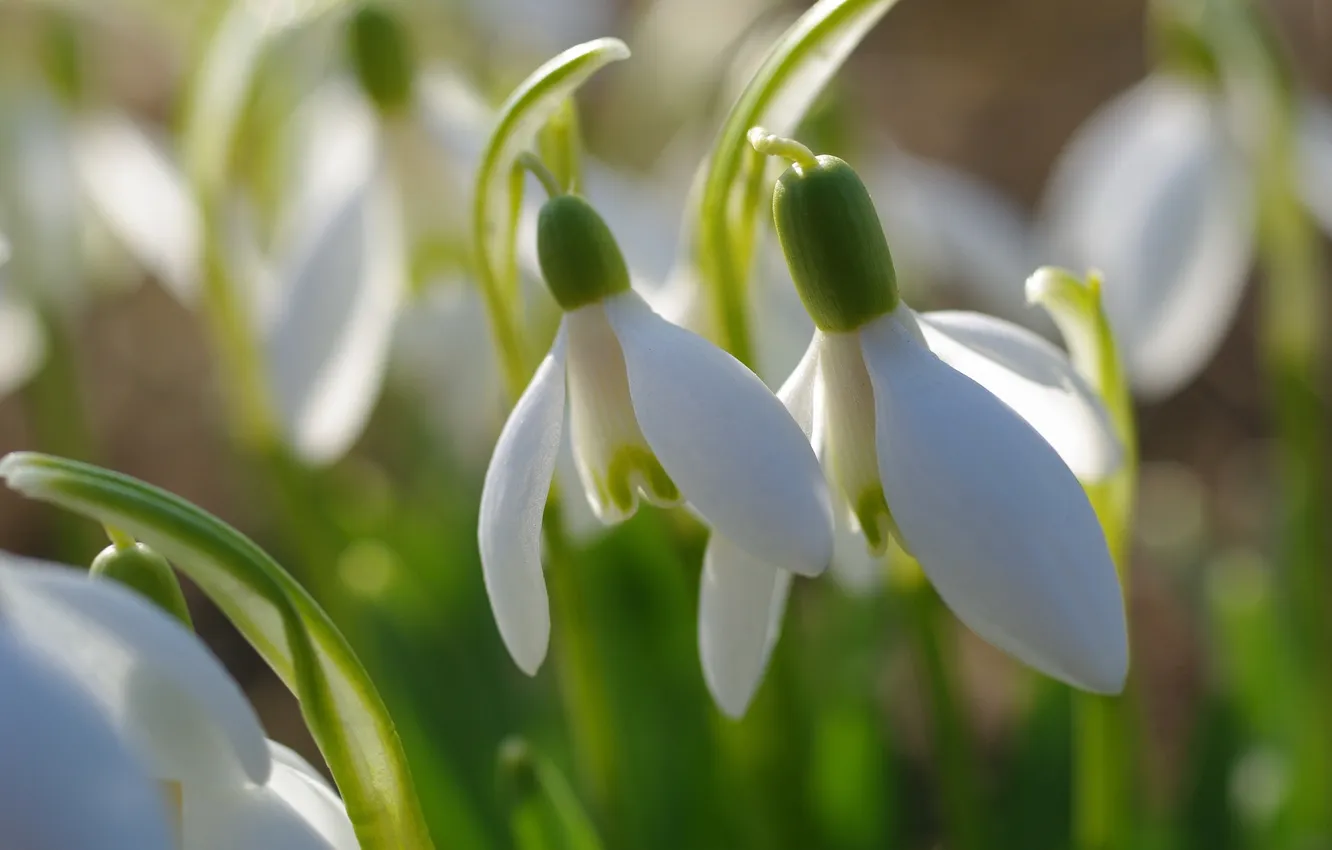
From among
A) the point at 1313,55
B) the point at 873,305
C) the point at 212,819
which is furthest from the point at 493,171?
the point at 1313,55

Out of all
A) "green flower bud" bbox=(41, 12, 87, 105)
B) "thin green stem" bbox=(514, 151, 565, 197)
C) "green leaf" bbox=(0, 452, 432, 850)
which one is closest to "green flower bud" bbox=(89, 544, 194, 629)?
"green leaf" bbox=(0, 452, 432, 850)

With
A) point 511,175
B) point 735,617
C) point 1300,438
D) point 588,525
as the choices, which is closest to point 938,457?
point 735,617

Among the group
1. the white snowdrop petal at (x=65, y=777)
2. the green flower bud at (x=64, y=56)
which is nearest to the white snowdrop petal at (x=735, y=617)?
the white snowdrop petal at (x=65, y=777)

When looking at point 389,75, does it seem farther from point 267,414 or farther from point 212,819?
point 212,819

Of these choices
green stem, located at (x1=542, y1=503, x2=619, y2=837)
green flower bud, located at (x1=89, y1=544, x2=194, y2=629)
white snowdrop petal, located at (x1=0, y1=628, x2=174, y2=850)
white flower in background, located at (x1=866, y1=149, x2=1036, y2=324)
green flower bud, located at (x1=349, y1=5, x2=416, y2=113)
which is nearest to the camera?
white snowdrop petal, located at (x1=0, y1=628, x2=174, y2=850)

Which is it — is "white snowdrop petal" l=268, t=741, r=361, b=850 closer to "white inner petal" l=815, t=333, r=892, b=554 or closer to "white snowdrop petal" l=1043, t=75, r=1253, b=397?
"white inner petal" l=815, t=333, r=892, b=554

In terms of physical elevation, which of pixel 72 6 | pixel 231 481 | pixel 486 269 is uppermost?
pixel 231 481

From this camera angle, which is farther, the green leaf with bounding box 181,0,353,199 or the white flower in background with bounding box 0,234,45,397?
the white flower in background with bounding box 0,234,45,397
